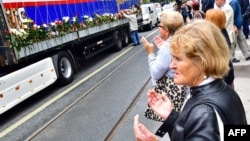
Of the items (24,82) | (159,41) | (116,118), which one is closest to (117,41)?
(24,82)

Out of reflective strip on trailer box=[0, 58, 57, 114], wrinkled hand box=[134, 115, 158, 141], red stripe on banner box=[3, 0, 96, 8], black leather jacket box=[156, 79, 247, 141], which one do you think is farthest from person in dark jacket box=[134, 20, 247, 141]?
red stripe on banner box=[3, 0, 96, 8]

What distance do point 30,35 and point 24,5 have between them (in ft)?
2.43

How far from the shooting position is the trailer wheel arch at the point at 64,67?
320 inches

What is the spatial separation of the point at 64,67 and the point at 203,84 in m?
7.41

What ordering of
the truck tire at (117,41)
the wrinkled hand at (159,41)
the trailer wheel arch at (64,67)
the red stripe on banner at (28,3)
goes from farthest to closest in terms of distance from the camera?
the truck tire at (117,41) → the trailer wheel arch at (64,67) → the red stripe on banner at (28,3) → the wrinkled hand at (159,41)

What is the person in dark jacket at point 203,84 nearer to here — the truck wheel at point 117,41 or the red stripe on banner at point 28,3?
the red stripe on banner at point 28,3

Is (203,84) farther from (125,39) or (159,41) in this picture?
(125,39)

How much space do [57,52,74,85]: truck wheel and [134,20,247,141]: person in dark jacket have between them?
6750 millimetres

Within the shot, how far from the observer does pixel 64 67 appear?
8.70 metres

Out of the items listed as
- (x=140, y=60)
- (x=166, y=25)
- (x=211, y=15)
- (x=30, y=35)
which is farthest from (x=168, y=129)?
(x=140, y=60)

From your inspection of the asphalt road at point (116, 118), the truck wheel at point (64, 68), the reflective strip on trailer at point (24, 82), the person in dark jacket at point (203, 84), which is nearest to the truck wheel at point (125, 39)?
the truck wheel at point (64, 68)

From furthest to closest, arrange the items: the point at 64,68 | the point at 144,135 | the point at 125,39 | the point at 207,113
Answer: the point at 125,39 < the point at 64,68 < the point at 144,135 < the point at 207,113

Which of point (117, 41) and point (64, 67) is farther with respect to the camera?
point (117, 41)

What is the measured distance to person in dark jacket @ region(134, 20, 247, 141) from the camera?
4.57 ft
